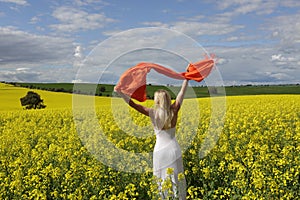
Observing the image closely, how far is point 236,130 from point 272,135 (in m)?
0.88

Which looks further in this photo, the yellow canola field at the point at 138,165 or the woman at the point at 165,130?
the woman at the point at 165,130

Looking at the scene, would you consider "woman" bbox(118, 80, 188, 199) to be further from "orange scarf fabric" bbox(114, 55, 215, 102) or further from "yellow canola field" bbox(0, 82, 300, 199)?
"yellow canola field" bbox(0, 82, 300, 199)

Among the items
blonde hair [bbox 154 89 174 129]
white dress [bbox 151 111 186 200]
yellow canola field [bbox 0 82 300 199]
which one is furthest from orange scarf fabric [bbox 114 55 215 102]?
yellow canola field [bbox 0 82 300 199]

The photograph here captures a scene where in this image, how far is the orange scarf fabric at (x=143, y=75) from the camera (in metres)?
5.75

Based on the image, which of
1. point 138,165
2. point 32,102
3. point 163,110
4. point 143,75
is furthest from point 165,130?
point 32,102

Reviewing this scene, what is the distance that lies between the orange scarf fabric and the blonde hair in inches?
9.8

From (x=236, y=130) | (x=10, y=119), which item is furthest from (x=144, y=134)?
(x=10, y=119)

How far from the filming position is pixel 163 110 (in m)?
5.78

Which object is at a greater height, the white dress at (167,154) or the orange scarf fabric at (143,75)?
the orange scarf fabric at (143,75)

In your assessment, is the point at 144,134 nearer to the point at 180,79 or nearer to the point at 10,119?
the point at 180,79

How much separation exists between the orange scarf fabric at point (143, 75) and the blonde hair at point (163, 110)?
25cm

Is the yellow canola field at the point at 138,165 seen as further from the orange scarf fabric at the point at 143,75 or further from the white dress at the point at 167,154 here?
the orange scarf fabric at the point at 143,75

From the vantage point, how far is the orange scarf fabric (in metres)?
5.75

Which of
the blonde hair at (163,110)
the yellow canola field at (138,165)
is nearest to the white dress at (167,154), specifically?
the blonde hair at (163,110)
